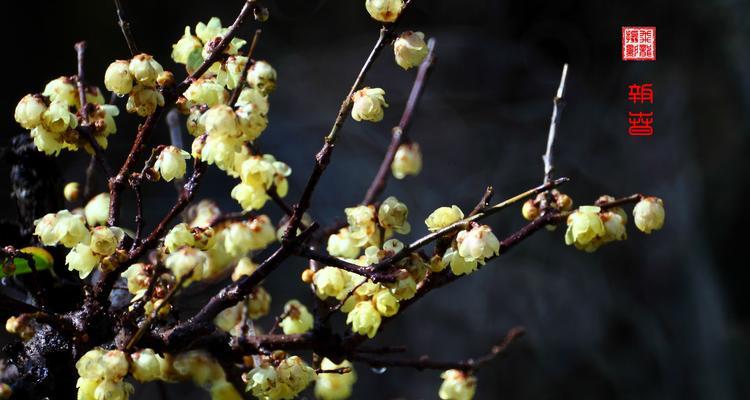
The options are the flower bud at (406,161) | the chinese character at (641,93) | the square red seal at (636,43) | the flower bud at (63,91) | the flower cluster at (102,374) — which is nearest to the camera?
the flower cluster at (102,374)

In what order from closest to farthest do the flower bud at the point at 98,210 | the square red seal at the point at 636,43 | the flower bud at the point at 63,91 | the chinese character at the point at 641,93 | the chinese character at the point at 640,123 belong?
the flower bud at the point at 63,91, the flower bud at the point at 98,210, the square red seal at the point at 636,43, the chinese character at the point at 640,123, the chinese character at the point at 641,93

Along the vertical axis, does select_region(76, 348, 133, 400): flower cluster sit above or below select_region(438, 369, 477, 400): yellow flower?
below

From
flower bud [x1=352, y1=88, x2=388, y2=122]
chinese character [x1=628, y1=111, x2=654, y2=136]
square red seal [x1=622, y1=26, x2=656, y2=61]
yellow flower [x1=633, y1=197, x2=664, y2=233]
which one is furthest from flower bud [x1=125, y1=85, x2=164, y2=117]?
chinese character [x1=628, y1=111, x2=654, y2=136]

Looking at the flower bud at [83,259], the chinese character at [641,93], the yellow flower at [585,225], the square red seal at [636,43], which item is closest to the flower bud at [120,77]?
the flower bud at [83,259]

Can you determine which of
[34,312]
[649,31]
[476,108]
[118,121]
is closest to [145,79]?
[34,312]

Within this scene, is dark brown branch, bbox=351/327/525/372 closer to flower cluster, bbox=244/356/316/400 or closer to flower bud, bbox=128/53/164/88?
flower cluster, bbox=244/356/316/400

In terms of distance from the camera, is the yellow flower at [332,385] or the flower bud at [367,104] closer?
the flower bud at [367,104]

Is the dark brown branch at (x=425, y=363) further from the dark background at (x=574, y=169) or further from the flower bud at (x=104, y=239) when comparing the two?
the dark background at (x=574, y=169)
